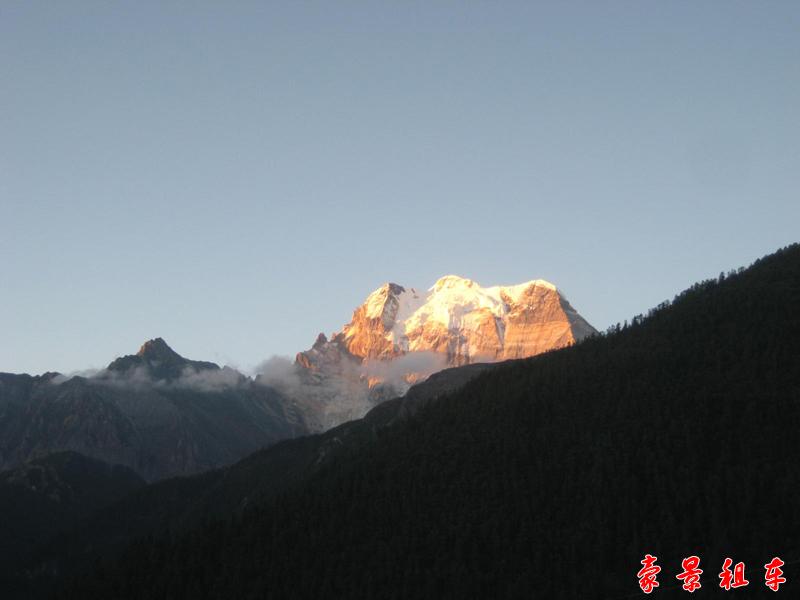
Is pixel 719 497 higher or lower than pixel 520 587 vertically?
higher

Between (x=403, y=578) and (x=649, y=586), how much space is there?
278 ft

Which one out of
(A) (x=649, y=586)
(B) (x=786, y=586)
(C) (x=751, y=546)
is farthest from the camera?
(C) (x=751, y=546)

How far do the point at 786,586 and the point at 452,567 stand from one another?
65.8m

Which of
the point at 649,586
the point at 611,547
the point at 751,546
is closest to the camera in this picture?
the point at 649,586

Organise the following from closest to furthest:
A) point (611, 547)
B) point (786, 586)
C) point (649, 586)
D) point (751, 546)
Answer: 1. point (649, 586)
2. point (786, 586)
3. point (751, 546)
4. point (611, 547)

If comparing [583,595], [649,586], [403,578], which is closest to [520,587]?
[583,595]

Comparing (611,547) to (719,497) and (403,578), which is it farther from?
(403,578)

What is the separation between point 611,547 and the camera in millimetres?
190375

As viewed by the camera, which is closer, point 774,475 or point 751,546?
point 751,546

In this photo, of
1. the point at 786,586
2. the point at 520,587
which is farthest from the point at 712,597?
the point at 520,587

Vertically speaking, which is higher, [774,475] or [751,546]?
[774,475]

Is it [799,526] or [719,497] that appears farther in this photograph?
[719,497]

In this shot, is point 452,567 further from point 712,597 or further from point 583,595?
point 712,597

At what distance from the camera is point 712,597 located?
535ft
